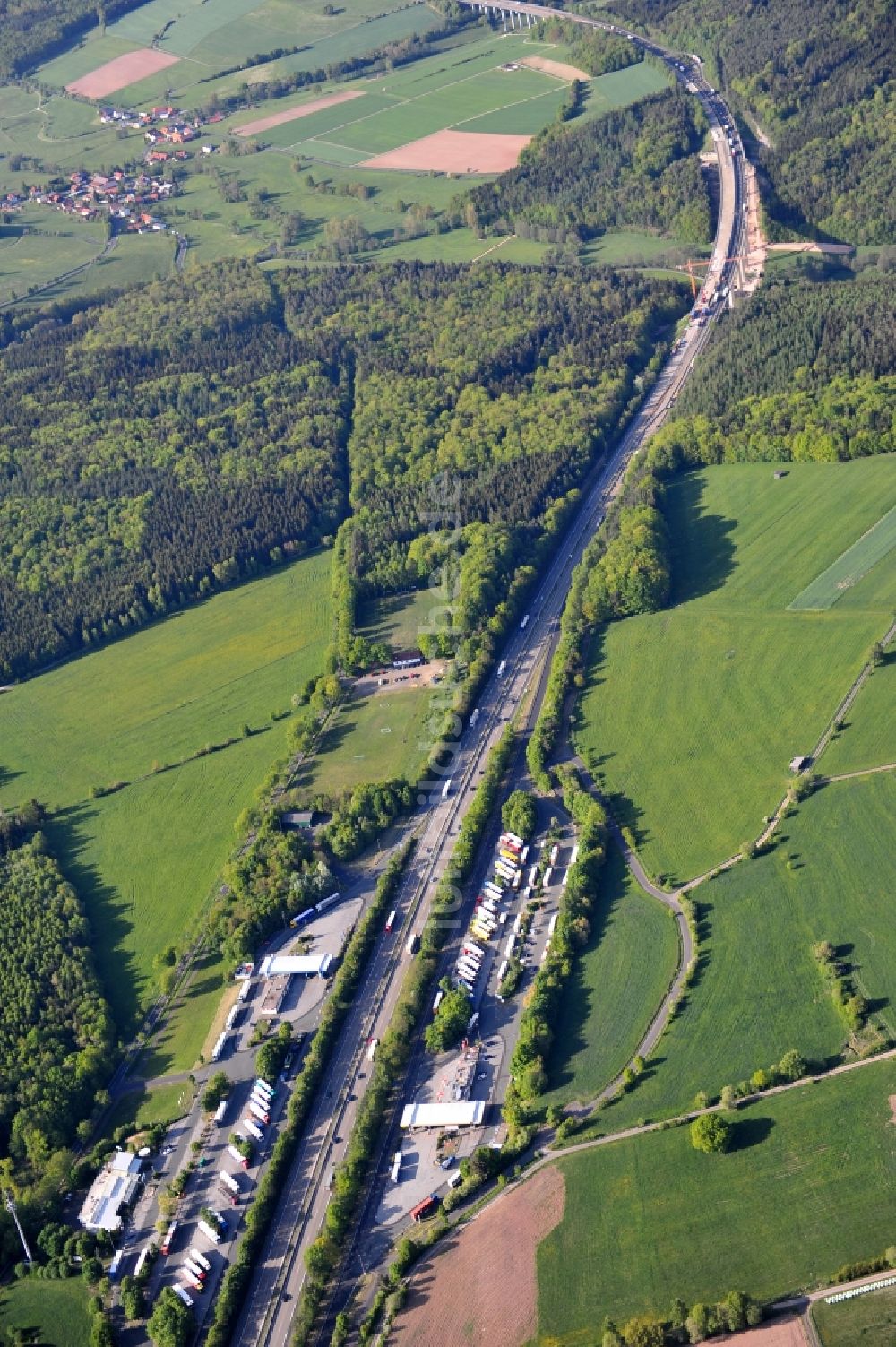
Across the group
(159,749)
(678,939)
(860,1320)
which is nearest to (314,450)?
(159,749)

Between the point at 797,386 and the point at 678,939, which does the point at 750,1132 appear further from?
the point at 797,386

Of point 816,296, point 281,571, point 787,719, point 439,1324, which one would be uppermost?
point 816,296

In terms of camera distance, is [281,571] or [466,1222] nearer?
[466,1222]

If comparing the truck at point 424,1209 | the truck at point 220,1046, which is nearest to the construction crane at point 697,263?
the truck at point 220,1046

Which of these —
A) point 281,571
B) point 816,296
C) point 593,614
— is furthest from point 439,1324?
point 816,296

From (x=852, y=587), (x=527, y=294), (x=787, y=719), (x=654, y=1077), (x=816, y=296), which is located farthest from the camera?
(x=527, y=294)

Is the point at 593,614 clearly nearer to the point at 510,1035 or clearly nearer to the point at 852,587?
the point at 852,587
